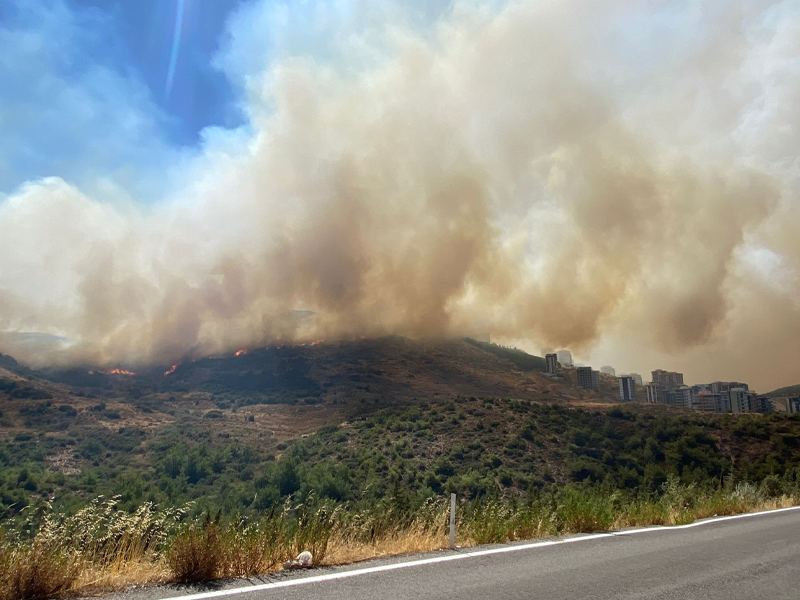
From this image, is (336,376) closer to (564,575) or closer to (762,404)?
(762,404)

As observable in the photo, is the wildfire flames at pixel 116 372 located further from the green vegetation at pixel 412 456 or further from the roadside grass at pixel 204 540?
the roadside grass at pixel 204 540

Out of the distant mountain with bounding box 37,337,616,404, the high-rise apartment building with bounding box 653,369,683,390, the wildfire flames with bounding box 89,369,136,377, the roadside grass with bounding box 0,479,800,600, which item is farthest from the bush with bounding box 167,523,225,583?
the wildfire flames with bounding box 89,369,136,377

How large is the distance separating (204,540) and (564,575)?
4163 mm

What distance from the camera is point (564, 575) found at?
18.8 ft

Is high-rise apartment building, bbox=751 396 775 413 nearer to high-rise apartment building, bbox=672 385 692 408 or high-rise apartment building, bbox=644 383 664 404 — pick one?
high-rise apartment building, bbox=672 385 692 408

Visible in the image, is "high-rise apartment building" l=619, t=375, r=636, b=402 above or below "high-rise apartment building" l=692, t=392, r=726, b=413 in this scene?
above

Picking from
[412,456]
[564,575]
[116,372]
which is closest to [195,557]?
[564,575]

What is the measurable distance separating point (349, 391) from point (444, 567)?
9122 centimetres

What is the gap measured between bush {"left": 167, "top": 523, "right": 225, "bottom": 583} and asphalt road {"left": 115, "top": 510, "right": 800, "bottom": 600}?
41cm

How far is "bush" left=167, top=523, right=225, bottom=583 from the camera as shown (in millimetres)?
5211

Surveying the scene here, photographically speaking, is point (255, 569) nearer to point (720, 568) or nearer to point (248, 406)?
point (720, 568)

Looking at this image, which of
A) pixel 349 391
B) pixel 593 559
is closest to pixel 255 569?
pixel 593 559

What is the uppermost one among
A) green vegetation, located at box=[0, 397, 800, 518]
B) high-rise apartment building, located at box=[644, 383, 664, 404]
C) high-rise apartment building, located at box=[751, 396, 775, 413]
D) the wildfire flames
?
the wildfire flames

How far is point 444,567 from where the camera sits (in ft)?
19.6
